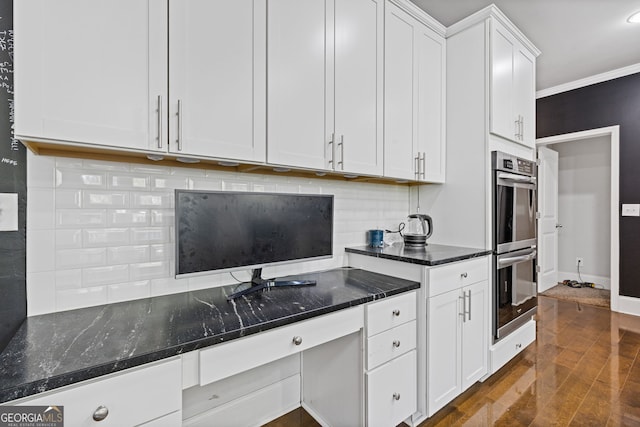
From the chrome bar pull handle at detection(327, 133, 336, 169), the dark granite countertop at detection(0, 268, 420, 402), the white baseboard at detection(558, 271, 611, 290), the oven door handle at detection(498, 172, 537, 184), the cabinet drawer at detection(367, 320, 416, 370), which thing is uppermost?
the chrome bar pull handle at detection(327, 133, 336, 169)

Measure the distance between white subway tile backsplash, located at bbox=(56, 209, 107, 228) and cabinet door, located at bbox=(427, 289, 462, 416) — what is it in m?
1.67

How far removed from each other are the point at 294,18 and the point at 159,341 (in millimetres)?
1560

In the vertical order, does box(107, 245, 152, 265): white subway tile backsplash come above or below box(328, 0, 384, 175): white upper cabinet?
below

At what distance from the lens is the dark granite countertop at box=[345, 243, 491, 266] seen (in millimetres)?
1717

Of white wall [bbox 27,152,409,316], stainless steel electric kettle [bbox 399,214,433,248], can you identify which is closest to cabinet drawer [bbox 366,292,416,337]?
stainless steel electric kettle [bbox 399,214,433,248]

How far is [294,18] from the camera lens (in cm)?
151

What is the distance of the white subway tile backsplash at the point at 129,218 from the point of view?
131 cm

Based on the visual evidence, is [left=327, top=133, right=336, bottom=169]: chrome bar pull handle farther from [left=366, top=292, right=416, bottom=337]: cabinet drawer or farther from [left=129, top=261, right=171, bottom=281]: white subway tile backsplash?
[left=129, top=261, right=171, bottom=281]: white subway tile backsplash

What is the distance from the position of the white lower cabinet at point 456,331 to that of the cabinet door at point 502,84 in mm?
1026

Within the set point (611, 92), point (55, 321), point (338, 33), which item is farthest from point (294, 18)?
point (611, 92)

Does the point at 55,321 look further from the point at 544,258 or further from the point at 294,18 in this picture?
the point at 544,258

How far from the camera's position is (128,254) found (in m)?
1.35

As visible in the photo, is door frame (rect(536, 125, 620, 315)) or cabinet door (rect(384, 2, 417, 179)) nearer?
cabinet door (rect(384, 2, 417, 179))

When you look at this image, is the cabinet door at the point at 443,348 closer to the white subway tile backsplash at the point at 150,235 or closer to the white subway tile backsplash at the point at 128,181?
the white subway tile backsplash at the point at 150,235
